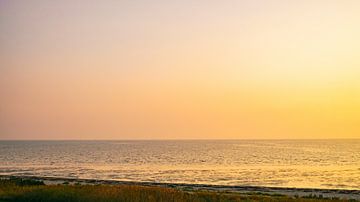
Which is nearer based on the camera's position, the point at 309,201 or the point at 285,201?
the point at 285,201

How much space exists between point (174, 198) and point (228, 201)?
435 centimetres

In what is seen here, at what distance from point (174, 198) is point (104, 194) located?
4.10m

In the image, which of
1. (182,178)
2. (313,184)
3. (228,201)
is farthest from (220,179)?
(228,201)

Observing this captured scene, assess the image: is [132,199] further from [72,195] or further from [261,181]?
[261,181]

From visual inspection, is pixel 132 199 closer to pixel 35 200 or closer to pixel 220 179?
pixel 35 200

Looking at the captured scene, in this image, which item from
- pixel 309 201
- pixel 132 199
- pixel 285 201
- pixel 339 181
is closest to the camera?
pixel 132 199

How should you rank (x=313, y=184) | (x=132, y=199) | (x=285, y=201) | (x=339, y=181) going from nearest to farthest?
(x=132, y=199)
(x=285, y=201)
(x=313, y=184)
(x=339, y=181)

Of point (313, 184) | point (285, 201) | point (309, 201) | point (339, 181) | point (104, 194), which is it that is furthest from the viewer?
point (339, 181)

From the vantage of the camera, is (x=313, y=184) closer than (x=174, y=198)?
No

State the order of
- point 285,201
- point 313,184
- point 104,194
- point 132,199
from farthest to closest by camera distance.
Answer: point 313,184
point 285,201
point 104,194
point 132,199

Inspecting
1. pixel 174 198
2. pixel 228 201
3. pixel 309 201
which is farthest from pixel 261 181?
pixel 174 198

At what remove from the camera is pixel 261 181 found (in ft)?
201

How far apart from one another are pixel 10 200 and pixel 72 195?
3604mm

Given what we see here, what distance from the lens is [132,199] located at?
78.4ft
